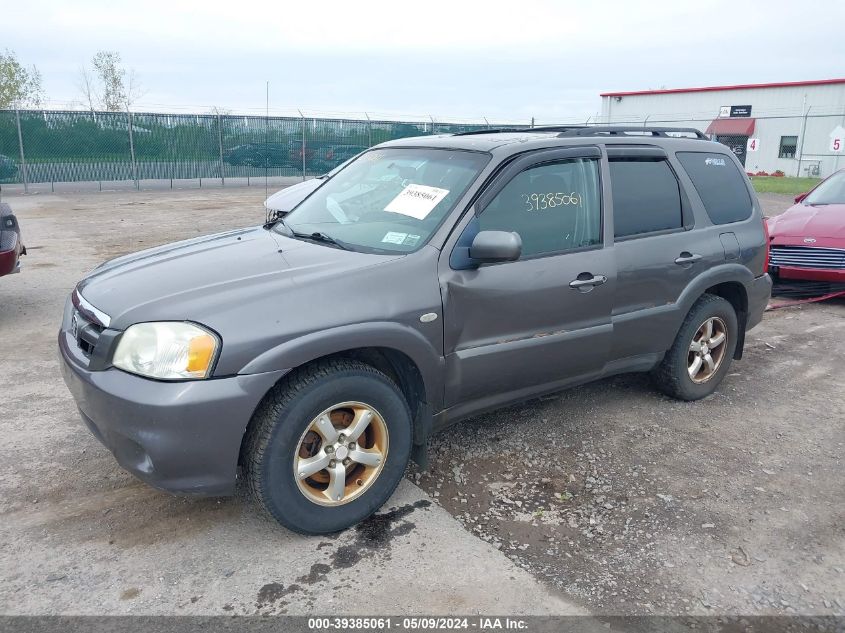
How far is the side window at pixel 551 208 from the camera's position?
12.3ft

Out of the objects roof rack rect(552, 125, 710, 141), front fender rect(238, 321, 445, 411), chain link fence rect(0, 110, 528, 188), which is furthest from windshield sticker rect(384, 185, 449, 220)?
chain link fence rect(0, 110, 528, 188)

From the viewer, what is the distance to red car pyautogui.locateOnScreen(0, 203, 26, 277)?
6312 millimetres

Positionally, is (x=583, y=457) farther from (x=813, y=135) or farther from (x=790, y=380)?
(x=813, y=135)

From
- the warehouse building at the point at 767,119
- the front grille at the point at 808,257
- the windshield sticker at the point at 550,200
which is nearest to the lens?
the windshield sticker at the point at 550,200

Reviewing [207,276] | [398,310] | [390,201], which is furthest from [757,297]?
[207,276]

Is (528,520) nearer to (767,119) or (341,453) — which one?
(341,453)

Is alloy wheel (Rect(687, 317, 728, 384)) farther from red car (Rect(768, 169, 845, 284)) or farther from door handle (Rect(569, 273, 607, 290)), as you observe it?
red car (Rect(768, 169, 845, 284))

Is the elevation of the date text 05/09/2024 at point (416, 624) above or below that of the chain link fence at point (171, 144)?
below

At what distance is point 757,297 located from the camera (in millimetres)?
5117

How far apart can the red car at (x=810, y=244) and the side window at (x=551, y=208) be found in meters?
4.80

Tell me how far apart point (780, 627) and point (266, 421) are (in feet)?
7.11

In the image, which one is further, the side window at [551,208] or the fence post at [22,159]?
the fence post at [22,159]

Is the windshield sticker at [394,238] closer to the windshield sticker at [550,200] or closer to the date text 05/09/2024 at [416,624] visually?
the windshield sticker at [550,200]

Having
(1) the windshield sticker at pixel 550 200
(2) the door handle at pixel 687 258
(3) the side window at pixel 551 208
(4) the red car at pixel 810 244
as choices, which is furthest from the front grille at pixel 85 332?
(4) the red car at pixel 810 244
